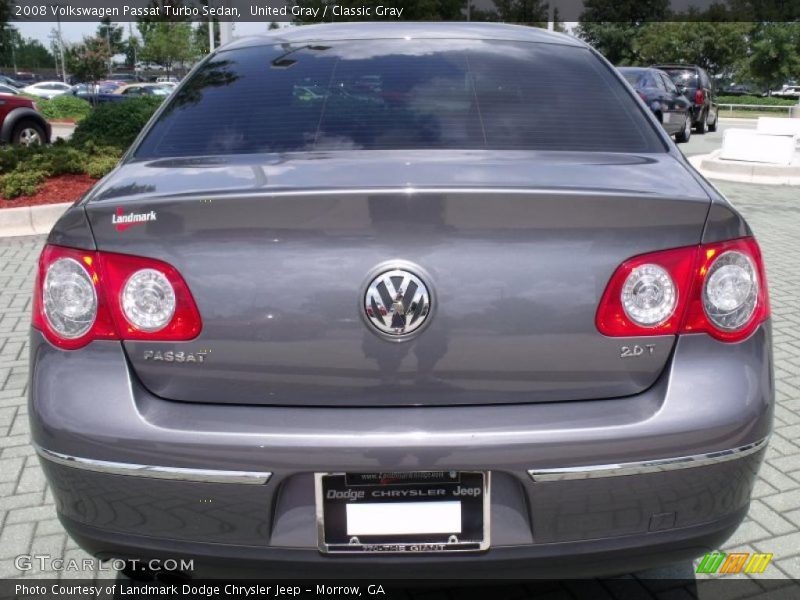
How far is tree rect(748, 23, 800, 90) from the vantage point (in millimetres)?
34812

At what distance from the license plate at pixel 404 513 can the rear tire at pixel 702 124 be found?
72.5 feet

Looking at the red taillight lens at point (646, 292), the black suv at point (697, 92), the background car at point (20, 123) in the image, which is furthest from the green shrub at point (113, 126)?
the black suv at point (697, 92)

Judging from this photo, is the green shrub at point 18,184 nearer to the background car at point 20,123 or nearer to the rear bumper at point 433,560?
the background car at point 20,123

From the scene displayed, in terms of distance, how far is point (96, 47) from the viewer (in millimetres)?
37719

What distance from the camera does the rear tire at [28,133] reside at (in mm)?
13383

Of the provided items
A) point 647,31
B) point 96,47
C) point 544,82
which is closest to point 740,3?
point 647,31

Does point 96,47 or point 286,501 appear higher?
point 286,501

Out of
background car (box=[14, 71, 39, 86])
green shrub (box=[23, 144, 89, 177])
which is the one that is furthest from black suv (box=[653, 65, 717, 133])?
background car (box=[14, 71, 39, 86])

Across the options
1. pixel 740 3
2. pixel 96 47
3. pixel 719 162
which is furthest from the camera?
pixel 740 3

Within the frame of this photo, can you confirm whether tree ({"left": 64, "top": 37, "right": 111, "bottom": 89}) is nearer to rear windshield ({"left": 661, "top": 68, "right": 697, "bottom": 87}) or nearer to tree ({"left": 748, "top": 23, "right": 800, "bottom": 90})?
rear windshield ({"left": 661, "top": 68, "right": 697, "bottom": 87})

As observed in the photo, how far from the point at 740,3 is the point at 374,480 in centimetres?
4518

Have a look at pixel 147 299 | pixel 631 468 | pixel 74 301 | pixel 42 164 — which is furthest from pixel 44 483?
pixel 42 164

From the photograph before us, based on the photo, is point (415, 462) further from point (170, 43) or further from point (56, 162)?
point (170, 43)

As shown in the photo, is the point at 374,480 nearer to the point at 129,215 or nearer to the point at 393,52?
the point at 129,215
